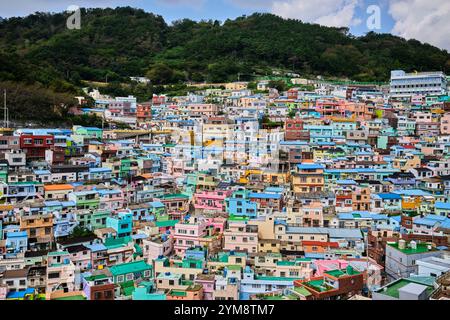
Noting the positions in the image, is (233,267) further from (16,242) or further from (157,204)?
(16,242)

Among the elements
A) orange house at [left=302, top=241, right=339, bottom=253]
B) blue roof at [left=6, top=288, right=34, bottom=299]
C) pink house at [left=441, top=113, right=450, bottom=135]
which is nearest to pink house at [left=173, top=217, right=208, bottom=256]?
orange house at [left=302, top=241, right=339, bottom=253]

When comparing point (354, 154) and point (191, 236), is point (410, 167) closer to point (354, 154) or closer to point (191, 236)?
point (354, 154)

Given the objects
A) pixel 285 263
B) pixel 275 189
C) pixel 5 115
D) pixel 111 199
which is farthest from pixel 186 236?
pixel 5 115

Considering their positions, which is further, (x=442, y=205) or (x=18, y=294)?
(x=442, y=205)

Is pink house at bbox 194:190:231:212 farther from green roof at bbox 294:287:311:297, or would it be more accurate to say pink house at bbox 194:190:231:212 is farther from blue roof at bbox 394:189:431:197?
green roof at bbox 294:287:311:297

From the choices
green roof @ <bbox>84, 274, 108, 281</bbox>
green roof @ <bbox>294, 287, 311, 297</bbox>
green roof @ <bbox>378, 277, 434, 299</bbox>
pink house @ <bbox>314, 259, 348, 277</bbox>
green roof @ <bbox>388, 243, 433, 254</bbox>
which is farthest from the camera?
green roof @ <bbox>388, 243, 433, 254</bbox>

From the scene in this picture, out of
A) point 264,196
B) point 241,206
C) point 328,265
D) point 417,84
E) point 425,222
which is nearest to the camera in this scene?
point 328,265

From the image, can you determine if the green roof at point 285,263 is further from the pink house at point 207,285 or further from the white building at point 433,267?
the white building at point 433,267
